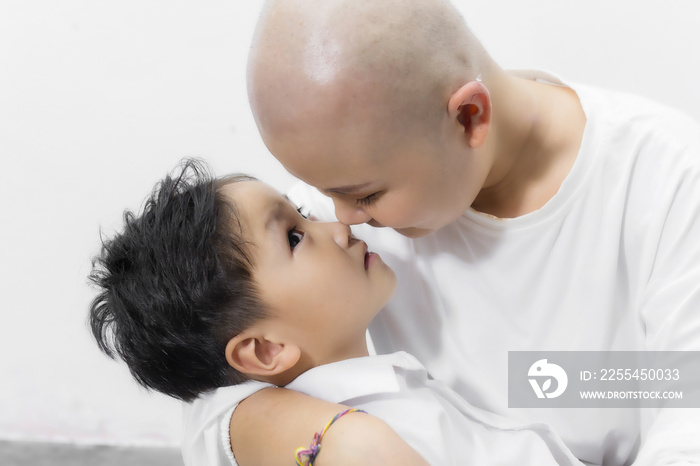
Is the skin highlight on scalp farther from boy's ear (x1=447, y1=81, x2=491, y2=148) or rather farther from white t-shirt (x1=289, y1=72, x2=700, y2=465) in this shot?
white t-shirt (x1=289, y1=72, x2=700, y2=465)

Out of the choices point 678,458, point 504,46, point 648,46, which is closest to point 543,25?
point 504,46

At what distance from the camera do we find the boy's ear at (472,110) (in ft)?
3.22

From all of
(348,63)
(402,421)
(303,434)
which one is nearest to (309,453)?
(303,434)

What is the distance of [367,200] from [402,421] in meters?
0.35

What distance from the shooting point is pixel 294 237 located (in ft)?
3.99

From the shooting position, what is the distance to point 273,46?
95cm

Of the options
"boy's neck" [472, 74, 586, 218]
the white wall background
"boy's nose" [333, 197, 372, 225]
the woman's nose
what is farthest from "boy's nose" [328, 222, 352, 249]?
the white wall background

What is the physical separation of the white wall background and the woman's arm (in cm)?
89

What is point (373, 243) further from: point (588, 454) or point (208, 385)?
point (588, 454)

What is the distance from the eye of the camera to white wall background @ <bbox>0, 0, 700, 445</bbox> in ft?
5.57

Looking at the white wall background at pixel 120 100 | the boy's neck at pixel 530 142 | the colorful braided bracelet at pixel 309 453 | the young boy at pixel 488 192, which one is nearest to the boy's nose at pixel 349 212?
the young boy at pixel 488 192

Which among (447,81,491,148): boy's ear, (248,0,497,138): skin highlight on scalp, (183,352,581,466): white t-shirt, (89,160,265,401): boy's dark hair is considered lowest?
(183,352,581,466): white t-shirt

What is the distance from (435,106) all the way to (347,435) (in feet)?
1.50

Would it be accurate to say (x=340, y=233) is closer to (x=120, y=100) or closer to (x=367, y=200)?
(x=367, y=200)
